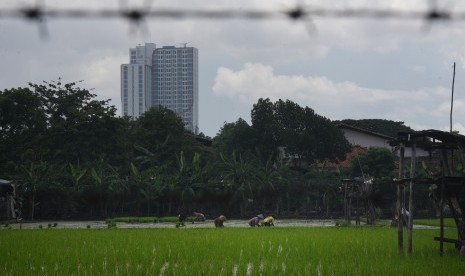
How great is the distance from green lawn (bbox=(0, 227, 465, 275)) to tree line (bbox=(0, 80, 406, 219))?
64.4ft

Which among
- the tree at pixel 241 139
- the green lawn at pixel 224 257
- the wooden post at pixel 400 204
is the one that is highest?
the tree at pixel 241 139

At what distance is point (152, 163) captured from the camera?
41.2 m

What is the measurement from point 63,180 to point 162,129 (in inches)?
320

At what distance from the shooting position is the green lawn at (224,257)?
32.9 feet

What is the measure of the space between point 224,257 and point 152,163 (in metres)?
29.2

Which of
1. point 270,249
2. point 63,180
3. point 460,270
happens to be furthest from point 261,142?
point 460,270

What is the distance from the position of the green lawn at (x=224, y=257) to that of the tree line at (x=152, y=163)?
64.4 ft

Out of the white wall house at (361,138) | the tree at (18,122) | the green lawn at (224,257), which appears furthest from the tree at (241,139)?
the green lawn at (224,257)

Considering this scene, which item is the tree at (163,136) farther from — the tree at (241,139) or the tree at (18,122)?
the tree at (18,122)

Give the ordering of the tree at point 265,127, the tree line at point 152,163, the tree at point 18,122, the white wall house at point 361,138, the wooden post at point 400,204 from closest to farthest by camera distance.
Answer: the wooden post at point 400,204 → the tree line at point 152,163 → the tree at point 18,122 → the tree at point 265,127 → the white wall house at point 361,138

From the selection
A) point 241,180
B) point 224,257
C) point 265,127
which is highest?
point 265,127

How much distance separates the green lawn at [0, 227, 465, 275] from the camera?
32.9ft

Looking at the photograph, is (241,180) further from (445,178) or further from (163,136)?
(445,178)

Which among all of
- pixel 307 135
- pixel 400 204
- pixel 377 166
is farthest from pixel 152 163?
pixel 400 204
